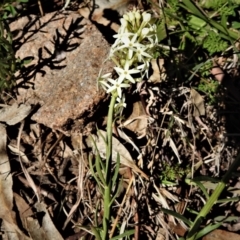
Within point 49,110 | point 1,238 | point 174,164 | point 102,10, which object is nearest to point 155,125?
point 174,164

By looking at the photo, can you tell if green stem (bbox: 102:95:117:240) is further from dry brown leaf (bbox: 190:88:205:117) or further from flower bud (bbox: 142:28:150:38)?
dry brown leaf (bbox: 190:88:205:117)

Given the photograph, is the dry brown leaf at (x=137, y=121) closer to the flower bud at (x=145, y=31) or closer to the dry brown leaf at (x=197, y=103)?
the dry brown leaf at (x=197, y=103)

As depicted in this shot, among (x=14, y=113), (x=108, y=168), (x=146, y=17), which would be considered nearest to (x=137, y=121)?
(x=14, y=113)

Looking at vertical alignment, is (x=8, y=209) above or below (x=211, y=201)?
above

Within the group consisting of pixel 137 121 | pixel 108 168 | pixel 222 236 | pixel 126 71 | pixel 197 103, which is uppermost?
pixel 126 71

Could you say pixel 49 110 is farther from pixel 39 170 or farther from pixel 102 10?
pixel 102 10

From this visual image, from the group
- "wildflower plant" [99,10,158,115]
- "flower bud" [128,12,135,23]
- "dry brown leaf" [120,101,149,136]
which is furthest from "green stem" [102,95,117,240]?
"dry brown leaf" [120,101,149,136]

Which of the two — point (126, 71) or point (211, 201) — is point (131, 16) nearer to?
point (126, 71)

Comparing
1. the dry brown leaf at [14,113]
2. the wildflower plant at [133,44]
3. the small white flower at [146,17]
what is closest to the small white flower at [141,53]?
the wildflower plant at [133,44]
